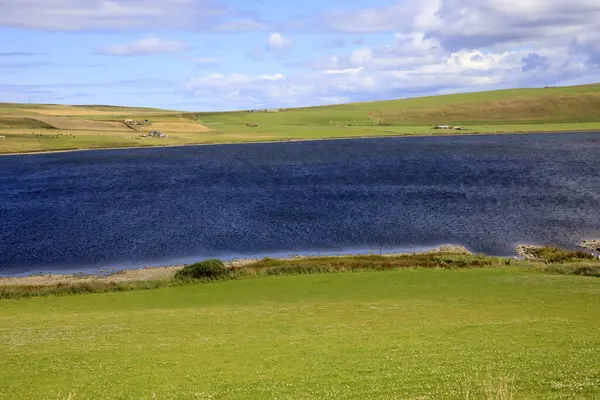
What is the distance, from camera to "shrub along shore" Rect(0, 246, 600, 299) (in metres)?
37.9

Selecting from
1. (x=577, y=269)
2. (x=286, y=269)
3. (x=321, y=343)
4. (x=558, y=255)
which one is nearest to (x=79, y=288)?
(x=286, y=269)

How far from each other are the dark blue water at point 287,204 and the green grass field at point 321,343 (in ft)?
74.1

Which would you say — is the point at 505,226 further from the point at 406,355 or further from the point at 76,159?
the point at 76,159

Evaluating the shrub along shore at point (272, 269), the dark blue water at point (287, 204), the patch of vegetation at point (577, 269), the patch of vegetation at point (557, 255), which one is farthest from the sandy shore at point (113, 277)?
the patch of vegetation at point (577, 269)

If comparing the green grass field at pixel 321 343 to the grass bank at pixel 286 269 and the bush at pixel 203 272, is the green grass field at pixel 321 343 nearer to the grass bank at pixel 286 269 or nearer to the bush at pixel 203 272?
the grass bank at pixel 286 269

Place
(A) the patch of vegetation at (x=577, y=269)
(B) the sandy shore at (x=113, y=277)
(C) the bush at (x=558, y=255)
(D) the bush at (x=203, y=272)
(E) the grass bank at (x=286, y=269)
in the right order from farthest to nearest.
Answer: (C) the bush at (x=558, y=255), (B) the sandy shore at (x=113, y=277), (D) the bush at (x=203, y=272), (E) the grass bank at (x=286, y=269), (A) the patch of vegetation at (x=577, y=269)

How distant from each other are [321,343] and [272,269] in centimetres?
2058

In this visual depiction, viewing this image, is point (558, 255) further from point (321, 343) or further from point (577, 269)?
point (321, 343)

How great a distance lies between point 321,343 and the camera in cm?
2069

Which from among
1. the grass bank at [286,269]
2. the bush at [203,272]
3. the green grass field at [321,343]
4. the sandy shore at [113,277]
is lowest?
the sandy shore at [113,277]

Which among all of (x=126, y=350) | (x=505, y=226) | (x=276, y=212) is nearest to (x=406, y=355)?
(x=126, y=350)

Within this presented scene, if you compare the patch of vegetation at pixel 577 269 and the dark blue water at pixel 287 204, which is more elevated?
the patch of vegetation at pixel 577 269

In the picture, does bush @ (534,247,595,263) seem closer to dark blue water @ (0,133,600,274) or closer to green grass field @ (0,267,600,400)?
dark blue water @ (0,133,600,274)

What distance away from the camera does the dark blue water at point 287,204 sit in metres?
57.4
